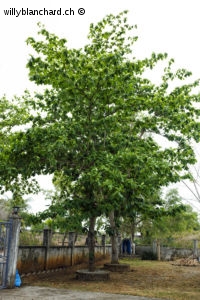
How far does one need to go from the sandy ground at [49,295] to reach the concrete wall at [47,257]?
3.46 m

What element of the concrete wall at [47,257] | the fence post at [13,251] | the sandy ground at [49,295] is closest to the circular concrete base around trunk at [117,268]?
the concrete wall at [47,257]

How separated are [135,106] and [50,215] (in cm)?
564

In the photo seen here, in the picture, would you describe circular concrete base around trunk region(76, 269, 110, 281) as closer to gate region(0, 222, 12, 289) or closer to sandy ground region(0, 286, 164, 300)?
sandy ground region(0, 286, 164, 300)

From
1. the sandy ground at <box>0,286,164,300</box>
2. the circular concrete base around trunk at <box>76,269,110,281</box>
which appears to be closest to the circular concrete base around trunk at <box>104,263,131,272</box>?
the circular concrete base around trunk at <box>76,269,110,281</box>

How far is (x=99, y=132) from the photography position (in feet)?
44.0

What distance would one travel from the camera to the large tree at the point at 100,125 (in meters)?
12.0

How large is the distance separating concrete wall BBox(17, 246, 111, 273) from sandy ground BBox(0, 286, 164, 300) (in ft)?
11.4

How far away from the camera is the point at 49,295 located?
9820mm

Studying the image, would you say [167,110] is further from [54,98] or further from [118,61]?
[54,98]

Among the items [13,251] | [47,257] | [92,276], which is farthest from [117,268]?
[13,251]

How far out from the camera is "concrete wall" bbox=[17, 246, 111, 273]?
46.5 ft

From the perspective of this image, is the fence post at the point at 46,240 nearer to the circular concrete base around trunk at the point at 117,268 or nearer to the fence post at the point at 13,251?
the circular concrete base around trunk at the point at 117,268

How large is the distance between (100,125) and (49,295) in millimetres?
6408

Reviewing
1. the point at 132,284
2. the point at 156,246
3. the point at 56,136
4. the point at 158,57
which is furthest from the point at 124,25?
the point at 156,246
